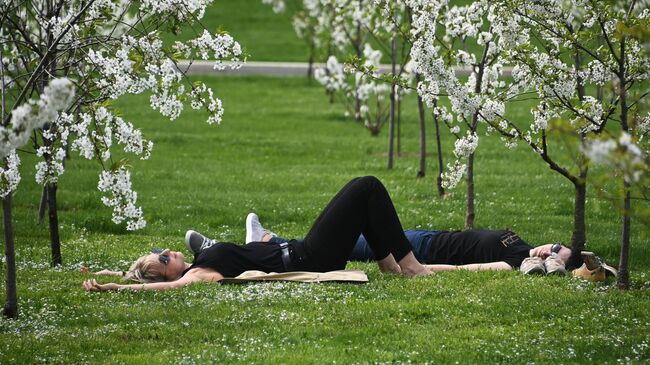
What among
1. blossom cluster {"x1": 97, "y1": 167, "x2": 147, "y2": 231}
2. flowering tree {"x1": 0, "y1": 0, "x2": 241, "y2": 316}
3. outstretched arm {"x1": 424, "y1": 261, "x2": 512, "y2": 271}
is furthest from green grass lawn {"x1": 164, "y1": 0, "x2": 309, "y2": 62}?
blossom cluster {"x1": 97, "y1": 167, "x2": 147, "y2": 231}

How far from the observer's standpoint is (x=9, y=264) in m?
7.07

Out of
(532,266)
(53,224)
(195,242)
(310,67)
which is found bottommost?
(532,266)

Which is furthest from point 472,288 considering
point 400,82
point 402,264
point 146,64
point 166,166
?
point 166,166

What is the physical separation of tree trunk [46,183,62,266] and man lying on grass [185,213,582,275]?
1335 millimetres

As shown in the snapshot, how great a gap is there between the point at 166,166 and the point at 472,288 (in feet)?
33.2

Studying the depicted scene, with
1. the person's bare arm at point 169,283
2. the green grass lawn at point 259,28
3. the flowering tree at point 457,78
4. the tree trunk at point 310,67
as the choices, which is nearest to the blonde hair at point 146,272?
the person's bare arm at point 169,283

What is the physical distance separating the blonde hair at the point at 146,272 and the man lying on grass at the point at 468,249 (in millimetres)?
616

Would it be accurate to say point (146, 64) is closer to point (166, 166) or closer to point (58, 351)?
point (58, 351)

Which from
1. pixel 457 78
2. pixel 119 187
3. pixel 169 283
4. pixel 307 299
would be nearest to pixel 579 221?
pixel 457 78

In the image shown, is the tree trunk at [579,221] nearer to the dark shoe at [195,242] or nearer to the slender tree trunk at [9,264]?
the dark shoe at [195,242]

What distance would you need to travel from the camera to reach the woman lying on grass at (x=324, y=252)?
830 centimetres

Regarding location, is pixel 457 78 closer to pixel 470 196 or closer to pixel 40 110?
pixel 470 196

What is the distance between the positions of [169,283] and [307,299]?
136 centimetres

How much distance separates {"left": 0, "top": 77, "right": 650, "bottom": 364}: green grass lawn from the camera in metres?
6.32
